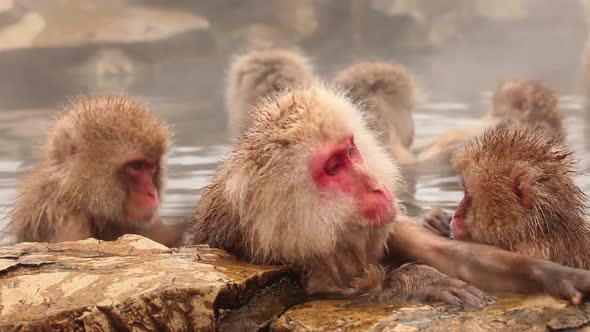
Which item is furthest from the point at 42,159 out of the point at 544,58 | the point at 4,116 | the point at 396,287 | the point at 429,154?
the point at 544,58

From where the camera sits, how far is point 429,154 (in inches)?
295

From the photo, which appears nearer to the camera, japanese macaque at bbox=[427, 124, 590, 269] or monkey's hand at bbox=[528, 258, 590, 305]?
monkey's hand at bbox=[528, 258, 590, 305]

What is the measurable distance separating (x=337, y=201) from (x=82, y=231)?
1774 millimetres

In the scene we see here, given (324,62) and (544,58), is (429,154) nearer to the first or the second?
(324,62)

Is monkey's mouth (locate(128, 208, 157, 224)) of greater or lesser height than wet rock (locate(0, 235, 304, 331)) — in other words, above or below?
above

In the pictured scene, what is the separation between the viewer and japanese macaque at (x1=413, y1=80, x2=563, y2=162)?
21.7 ft

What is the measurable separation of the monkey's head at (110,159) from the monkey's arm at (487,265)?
60.2 inches

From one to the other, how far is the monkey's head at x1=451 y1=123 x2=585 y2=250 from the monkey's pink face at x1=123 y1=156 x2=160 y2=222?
1.80 metres

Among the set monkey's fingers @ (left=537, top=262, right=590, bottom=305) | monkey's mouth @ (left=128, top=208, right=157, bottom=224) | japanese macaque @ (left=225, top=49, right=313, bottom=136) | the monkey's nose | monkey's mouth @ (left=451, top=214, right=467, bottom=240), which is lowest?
monkey's fingers @ (left=537, top=262, right=590, bottom=305)

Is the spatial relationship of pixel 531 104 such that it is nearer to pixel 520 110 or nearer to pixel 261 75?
pixel 520 110

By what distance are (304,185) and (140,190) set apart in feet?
5.59

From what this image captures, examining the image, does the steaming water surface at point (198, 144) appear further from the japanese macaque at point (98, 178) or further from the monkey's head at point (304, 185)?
the monkey's head at point (304, 185)

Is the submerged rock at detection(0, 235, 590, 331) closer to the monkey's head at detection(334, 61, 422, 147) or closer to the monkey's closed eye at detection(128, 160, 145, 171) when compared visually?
the monkey's closed eye at detection(128, 160, 145, 171)

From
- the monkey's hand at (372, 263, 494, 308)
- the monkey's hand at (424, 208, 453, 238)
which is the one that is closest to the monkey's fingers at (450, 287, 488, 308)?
the monkey's hand at (372, 263, 494, 308)
